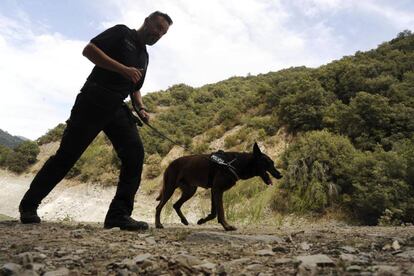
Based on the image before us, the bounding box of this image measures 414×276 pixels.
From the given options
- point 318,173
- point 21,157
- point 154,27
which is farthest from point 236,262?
point 21,157

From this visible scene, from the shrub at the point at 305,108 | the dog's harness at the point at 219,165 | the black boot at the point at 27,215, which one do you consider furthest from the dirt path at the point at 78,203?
the black boot at the point at 27,215

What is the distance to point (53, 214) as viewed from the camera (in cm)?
2128

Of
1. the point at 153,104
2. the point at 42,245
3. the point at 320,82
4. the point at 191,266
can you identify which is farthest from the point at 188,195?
the point at 153,104

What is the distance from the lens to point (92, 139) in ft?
16.3

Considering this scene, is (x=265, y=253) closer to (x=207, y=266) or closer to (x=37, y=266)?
(x=207, y=266)

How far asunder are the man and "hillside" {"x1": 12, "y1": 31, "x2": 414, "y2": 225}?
171 inches

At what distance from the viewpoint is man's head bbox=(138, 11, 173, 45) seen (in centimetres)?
509

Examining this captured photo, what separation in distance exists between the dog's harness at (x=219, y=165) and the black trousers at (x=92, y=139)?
1125 mm

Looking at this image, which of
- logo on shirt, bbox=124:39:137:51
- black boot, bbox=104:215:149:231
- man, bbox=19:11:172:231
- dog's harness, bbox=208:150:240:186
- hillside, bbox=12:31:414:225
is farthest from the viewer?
hillside, bbox=12:31:414:225

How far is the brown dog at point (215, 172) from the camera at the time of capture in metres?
5.97

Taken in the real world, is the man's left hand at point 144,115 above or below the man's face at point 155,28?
below

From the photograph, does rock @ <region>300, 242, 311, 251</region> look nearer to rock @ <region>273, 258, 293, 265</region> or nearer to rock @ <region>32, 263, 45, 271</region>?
rock @ <region>273, 258, 293, 265</region>

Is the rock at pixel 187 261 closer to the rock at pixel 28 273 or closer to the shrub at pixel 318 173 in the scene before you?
the rock at pixel 28 273

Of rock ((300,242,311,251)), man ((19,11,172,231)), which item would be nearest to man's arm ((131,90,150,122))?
man ((19,11,172,231))
